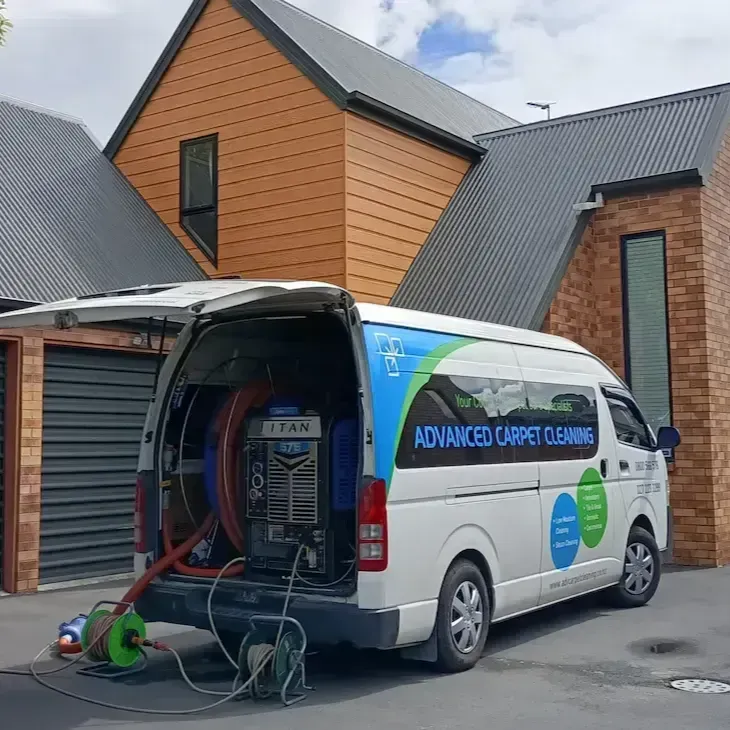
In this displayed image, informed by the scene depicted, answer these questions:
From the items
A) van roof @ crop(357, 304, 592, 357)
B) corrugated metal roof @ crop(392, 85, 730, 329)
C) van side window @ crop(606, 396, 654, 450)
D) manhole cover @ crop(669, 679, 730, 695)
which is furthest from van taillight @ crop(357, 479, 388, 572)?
corrugated metal roof @ crop(392, 85, 730, 329)

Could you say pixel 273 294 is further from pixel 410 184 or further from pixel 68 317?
pixel 410 184

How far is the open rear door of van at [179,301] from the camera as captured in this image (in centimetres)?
584

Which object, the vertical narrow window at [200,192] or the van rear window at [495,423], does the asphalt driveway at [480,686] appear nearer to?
the van rear window at [495,423]

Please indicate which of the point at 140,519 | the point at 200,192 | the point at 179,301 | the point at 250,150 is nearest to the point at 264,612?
the point at 140,519

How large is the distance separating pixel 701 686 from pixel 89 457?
7.07 m

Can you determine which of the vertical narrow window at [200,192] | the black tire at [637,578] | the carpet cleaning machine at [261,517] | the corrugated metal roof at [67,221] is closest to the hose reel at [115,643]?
the carpet cleaning machine at [261,517]

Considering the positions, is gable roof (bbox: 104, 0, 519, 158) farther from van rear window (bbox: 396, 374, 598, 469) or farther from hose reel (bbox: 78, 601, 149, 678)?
hose reel (bbox: 78, 601, 149, 678)

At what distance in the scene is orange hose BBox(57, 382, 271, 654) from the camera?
7.00 meters

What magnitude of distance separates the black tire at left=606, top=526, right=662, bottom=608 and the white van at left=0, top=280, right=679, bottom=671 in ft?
3.81

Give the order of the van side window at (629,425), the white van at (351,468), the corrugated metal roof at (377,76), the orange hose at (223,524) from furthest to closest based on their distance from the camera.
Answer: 1. the corrugated metal roof at (377,76)
2. the van side window at (629,425)
3. the orange hose at (223,524)
4. the white van at (351,468)

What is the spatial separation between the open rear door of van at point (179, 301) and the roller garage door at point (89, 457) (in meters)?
4.40

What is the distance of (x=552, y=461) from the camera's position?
813 centimetres

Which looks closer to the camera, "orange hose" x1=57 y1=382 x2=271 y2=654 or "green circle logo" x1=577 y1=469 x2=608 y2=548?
"orange hose" x1=57 y1=382 x2=271 y2=654

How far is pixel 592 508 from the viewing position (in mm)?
8633
